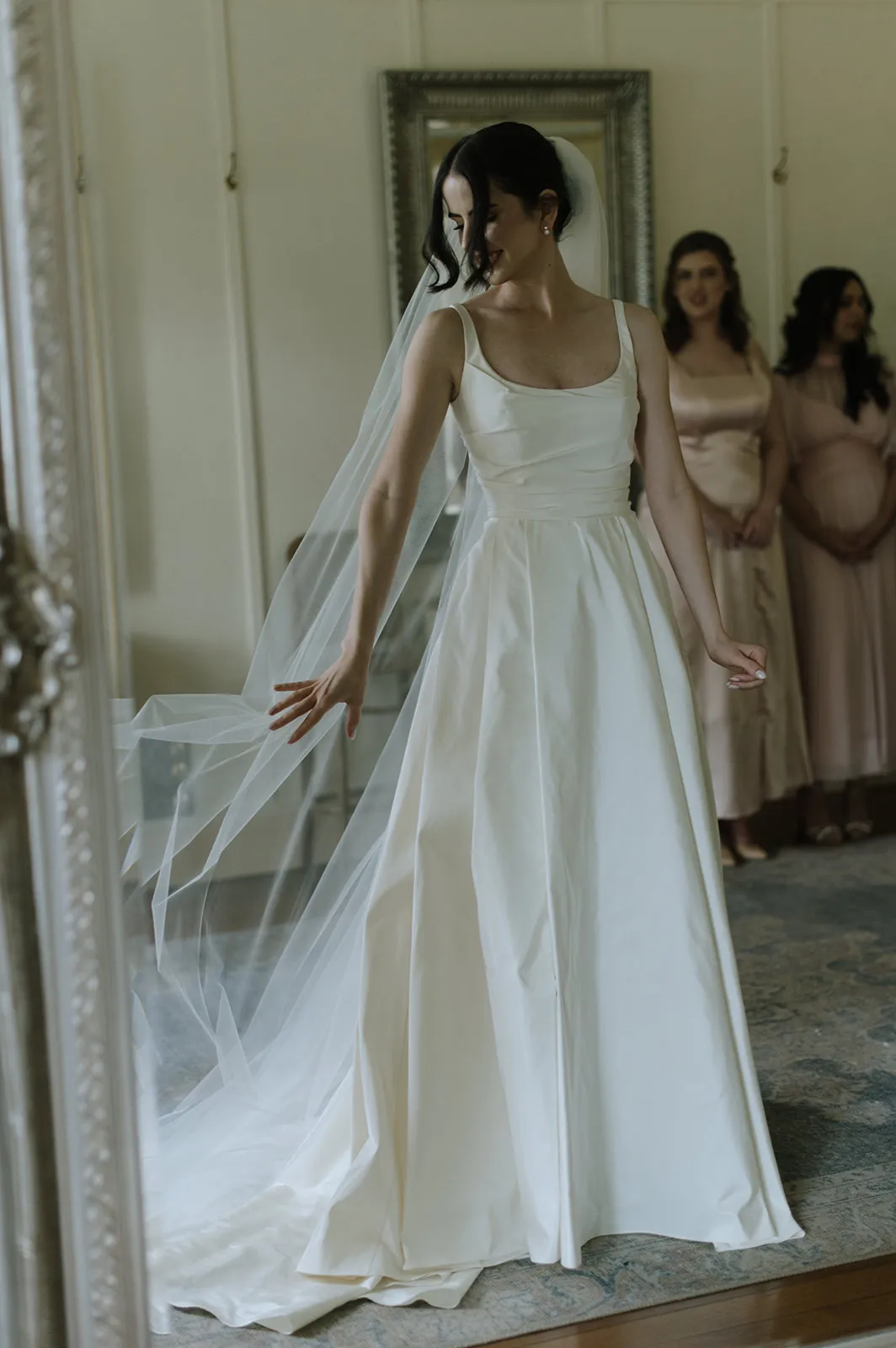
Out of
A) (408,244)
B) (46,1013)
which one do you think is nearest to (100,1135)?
(46,1013)

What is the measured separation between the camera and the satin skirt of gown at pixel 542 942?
1.57 metres

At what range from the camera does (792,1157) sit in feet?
6.07

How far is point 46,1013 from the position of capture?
916mm

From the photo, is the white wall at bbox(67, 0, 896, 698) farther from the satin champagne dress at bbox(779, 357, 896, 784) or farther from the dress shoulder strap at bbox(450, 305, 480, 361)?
the dress shoulder strap at bbox(450, 305, 480, 361)

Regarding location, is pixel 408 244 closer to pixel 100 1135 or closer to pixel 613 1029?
pixel 613 1029

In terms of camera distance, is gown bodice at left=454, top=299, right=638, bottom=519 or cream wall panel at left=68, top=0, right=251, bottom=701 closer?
gown bodice at left=454, top=299, right=638, bottom=519

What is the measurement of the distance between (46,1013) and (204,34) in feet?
9.31

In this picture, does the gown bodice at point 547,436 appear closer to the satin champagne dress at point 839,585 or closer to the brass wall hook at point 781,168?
the satin champagne dress at point 839,585

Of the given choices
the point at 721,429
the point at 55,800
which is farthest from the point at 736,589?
the point at 55,800

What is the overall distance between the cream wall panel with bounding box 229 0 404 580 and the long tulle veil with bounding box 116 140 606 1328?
58.5 inches

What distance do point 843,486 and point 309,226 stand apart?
1.55 meters

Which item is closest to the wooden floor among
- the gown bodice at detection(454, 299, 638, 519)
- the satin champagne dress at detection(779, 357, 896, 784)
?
the gown bodice at detection(454, 299, 638, 519)

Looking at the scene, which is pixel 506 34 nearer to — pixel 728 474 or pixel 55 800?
pixel 728 474

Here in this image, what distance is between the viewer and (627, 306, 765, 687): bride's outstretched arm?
166 cm
